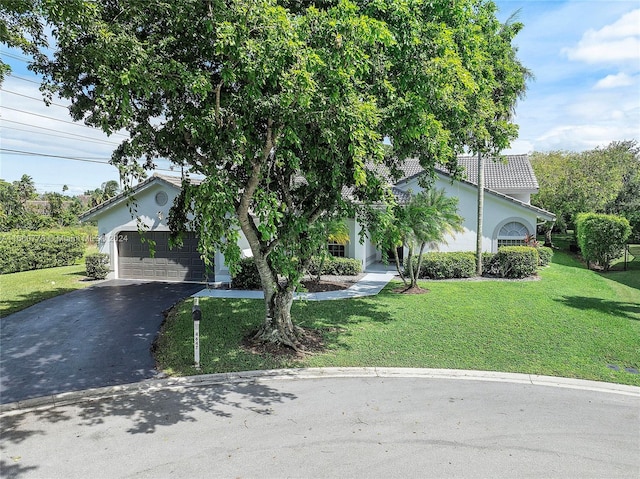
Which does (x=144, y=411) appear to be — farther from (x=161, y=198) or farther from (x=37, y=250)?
(x=37, y=250)

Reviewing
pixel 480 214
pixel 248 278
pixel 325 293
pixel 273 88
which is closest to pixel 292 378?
pixel 273 88

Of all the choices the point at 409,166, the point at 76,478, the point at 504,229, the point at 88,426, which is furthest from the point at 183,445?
the point at 409,166

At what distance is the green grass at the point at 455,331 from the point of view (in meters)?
8.56

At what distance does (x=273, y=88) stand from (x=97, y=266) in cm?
1601

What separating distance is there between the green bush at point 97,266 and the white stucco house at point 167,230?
0.96 feet

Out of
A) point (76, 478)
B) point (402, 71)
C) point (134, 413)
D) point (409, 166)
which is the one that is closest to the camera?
point (76, 478)

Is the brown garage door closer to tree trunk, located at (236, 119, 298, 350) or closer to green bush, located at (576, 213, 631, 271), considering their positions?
tree trunk, located at (236, 119, 298, 350)

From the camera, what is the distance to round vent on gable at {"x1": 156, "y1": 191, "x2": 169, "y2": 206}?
59.9ft

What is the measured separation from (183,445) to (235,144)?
193 inches

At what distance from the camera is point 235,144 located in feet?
23.8

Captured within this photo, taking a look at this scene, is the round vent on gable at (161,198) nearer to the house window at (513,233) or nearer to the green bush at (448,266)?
the green bush at (448,266)

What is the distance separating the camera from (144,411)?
6434 mm

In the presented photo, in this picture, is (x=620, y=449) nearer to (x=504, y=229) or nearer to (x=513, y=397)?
(x=513, y=397)

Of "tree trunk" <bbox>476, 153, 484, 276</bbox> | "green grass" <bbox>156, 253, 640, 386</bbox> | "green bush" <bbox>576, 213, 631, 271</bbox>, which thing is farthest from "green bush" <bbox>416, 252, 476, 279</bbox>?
"green bush" <bbox>576, 213, 631, 271</bbox>
